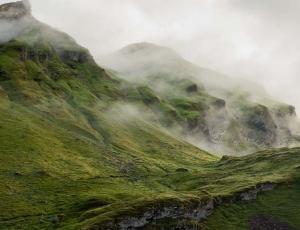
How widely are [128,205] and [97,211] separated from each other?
A: 476 inches

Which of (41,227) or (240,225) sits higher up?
(240,225)

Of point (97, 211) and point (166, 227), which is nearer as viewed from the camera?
point (166, 227)

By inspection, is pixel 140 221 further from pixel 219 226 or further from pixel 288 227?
pixel 288 227

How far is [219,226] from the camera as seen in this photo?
639ft

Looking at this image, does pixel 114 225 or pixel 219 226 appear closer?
pixel 114 225

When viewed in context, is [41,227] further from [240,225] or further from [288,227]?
[288,227]

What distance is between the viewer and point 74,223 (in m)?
192

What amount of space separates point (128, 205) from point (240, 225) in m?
41.6

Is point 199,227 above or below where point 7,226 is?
above

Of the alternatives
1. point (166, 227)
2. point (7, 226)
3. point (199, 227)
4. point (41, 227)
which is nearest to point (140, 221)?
point (166, 227)

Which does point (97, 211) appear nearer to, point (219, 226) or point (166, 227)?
point (166, 227)

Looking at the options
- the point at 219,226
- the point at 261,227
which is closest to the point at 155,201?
the point at 219,226

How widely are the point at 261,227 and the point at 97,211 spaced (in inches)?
2376

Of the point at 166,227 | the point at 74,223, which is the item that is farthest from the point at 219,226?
the point at 74,223
